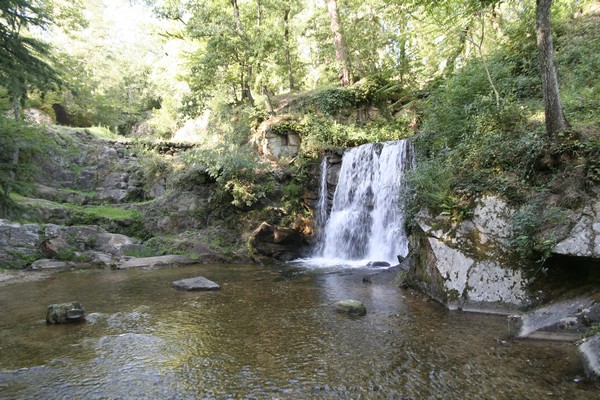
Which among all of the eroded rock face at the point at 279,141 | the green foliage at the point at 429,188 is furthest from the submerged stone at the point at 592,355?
the eroded rock face at the point at 279,141

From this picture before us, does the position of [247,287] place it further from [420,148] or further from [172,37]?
[172,37]

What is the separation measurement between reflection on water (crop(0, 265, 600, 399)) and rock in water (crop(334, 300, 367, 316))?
218 mm

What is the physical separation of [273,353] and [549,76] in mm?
6586

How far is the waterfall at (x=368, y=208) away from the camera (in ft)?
40.3

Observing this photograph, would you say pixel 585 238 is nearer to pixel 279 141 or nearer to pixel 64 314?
pixel 64 314

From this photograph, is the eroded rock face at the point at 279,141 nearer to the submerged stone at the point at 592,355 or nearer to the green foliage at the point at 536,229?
the green foliage at the point at 536,229

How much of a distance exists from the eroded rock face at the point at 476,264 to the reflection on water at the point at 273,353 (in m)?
0.40

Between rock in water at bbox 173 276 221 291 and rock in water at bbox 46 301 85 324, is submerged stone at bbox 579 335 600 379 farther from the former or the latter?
rock in water at bbox 46 301 85 324

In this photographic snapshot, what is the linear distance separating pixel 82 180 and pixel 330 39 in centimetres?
1664

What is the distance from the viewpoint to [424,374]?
13.0 ft

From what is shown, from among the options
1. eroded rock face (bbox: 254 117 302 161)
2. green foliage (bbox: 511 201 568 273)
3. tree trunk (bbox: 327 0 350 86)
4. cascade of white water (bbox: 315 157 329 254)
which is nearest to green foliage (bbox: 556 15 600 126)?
green foliage (bbox: 511 201 568 273)

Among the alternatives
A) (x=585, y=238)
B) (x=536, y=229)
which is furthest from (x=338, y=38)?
(x=585, y=238)

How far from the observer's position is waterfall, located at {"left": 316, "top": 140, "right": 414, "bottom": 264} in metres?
12.3

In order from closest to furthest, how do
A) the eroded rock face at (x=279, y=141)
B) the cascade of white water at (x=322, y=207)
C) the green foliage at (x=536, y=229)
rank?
1. the green foliage at (x=536, y=229)
2. the cascade of white water at (x=322, y=207)
3. the eroded rock face at (x=279, y=141)
